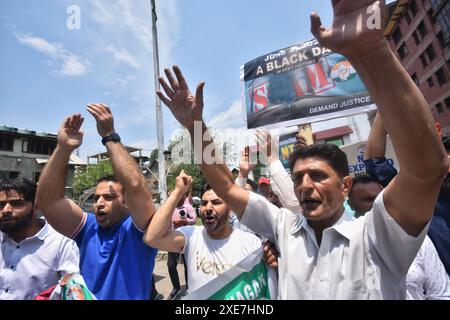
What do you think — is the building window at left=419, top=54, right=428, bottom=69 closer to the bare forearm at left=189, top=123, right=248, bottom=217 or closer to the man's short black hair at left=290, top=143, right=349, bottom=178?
the man's short black hair at left=290, top=143, right=349, bottom=178

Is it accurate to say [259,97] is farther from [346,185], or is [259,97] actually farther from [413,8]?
[413,8]

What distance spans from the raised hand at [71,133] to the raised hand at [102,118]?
0.29m

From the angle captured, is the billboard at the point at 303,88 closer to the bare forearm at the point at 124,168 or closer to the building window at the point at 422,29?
the bare forearm at the point at 124,168

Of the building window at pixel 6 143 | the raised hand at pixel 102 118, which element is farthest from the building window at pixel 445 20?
the building window at pixel 6 143

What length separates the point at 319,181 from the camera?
4.10 feet

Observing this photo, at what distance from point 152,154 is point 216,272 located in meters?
46.0

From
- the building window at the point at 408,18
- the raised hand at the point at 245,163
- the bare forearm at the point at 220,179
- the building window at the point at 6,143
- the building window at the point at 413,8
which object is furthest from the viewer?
the building window at the point at 6,143

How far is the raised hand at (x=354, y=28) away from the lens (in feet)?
2.94

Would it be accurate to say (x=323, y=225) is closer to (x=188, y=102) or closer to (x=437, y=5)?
(x=188, y=102)

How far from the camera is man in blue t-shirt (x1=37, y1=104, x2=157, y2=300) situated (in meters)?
1.82

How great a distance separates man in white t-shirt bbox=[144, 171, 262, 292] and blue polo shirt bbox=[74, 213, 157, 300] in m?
0.18
